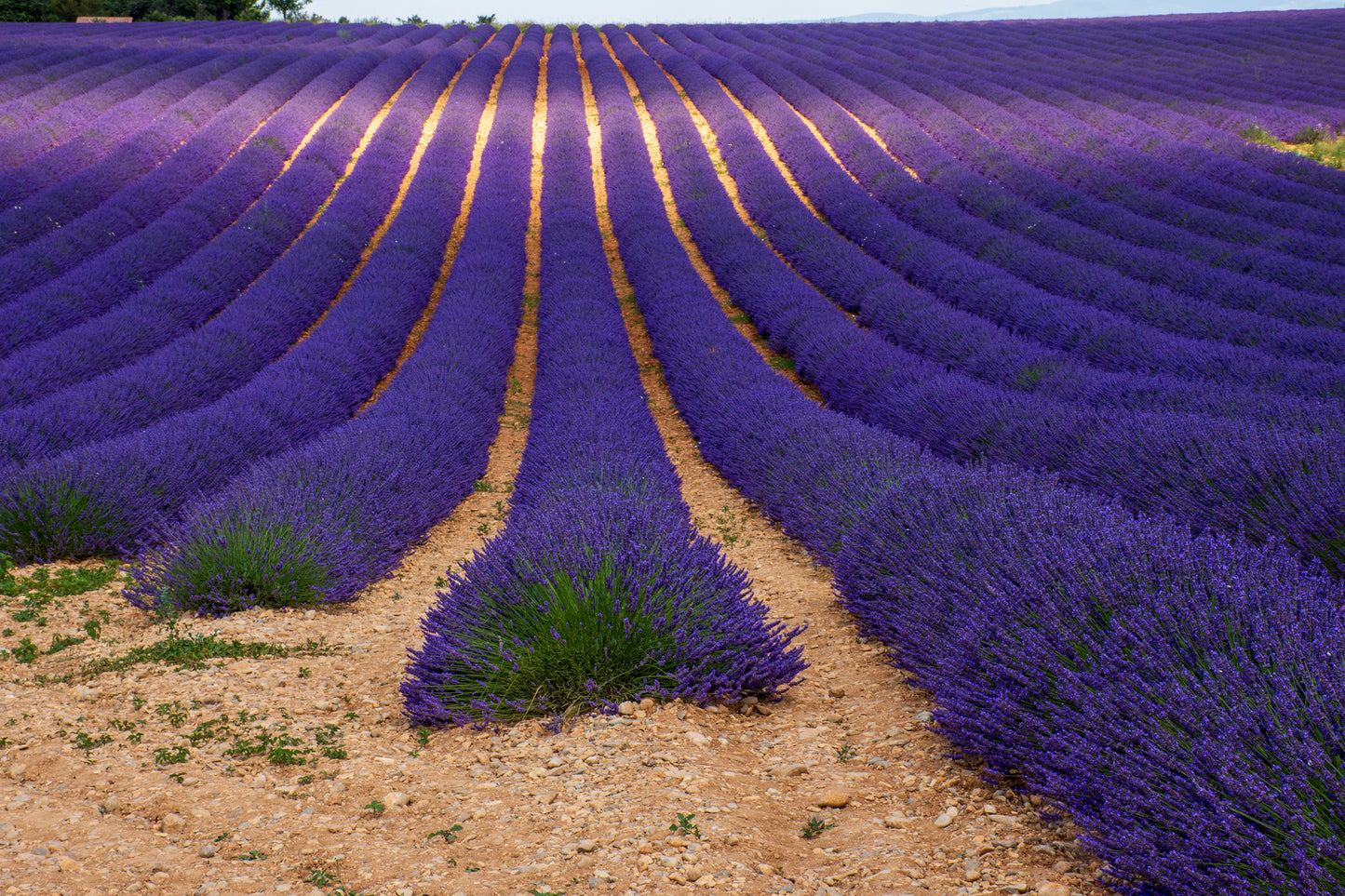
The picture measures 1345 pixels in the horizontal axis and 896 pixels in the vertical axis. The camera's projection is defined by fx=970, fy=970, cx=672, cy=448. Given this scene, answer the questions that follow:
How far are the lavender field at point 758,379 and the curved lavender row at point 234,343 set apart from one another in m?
0.04

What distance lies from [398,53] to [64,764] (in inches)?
878

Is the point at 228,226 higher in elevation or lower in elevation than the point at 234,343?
higher

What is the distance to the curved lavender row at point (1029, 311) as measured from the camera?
18.9 ft

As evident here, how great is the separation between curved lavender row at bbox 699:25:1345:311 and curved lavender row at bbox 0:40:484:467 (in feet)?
23.3

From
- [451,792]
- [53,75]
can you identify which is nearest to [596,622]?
[451,792]

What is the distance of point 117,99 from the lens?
15719 mm

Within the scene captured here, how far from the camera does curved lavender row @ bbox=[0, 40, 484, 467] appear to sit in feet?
18.7

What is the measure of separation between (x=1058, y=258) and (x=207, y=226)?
9.30 meters

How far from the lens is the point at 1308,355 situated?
6.48 m

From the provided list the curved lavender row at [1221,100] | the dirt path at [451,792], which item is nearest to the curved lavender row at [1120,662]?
the dirt path at [451,792]

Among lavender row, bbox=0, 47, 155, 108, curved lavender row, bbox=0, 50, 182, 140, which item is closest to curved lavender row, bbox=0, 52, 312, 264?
curved lavender row, bbox=0, 50, 182, 140

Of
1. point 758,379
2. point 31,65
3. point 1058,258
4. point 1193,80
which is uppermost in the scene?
point 1193,80

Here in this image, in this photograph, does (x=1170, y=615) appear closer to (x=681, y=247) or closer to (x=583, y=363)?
(x=583, y=363)

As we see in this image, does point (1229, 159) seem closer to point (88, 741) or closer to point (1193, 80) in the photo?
point (1193, 80)
